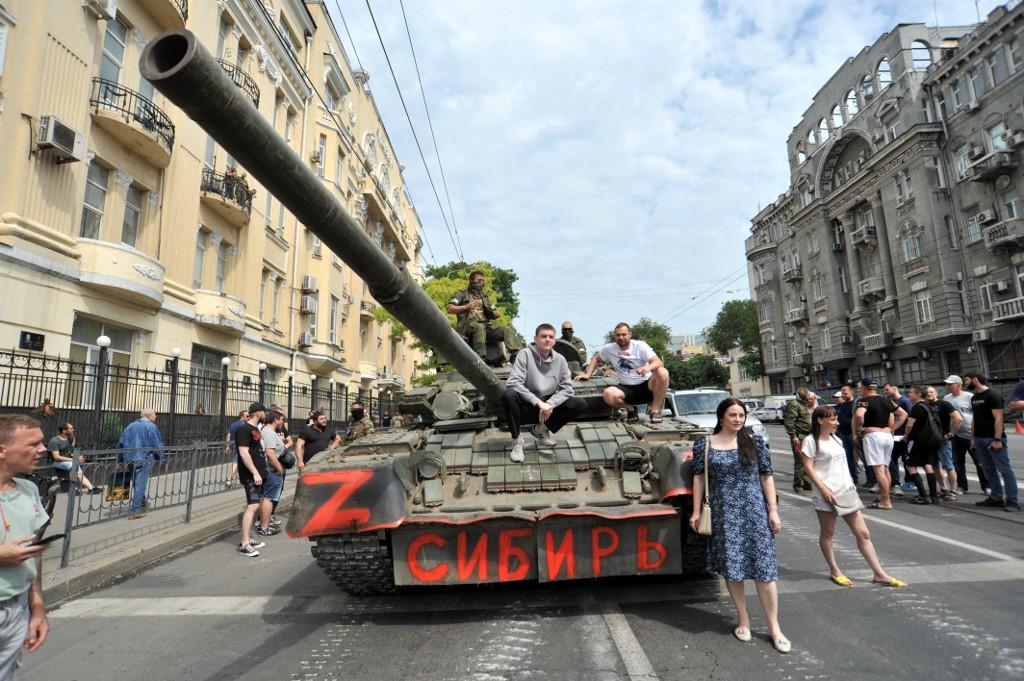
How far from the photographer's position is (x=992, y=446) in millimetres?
6992

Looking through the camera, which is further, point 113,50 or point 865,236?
point 865,236

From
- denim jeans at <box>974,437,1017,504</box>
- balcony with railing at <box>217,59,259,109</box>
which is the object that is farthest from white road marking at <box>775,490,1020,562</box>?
balcony with railing at <box>217,59,259,109</box>

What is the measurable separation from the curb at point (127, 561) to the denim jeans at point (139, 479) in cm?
53

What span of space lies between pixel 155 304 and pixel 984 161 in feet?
99.8

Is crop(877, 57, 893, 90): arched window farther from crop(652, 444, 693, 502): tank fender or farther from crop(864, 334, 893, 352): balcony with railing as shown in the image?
crop(652, 444, 693, 502): tank fender

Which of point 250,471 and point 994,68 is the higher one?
point 994,68

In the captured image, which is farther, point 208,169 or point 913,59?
point 913,59

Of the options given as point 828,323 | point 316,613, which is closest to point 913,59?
point 828,323

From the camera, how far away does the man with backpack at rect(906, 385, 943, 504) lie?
7606 millimetres

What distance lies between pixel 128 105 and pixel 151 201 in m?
2.21

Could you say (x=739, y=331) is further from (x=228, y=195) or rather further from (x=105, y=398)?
(x=105, y=398)

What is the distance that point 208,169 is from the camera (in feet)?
52.7

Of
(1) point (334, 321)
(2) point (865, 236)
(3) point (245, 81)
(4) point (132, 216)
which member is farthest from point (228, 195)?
(2) point (865, 236)

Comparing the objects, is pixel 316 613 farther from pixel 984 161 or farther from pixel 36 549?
pixel 984 161
